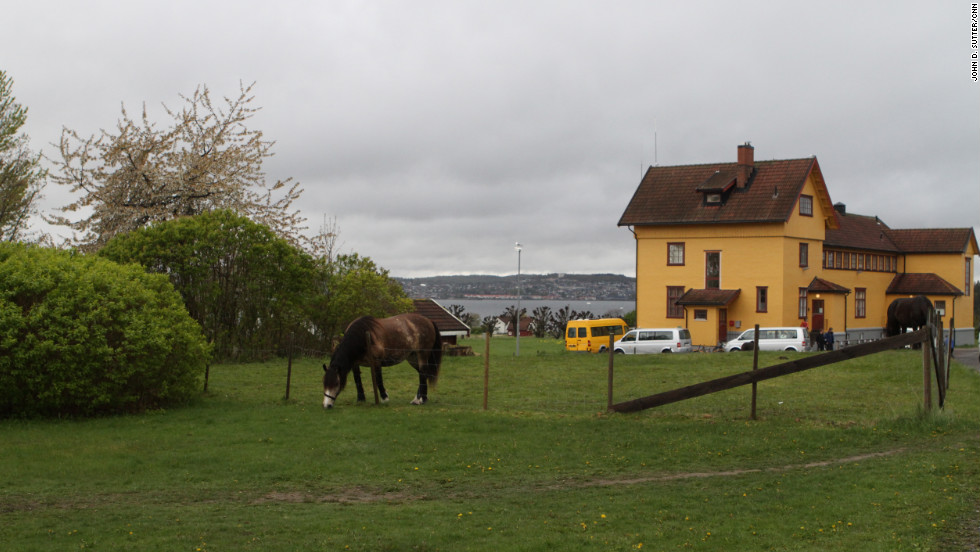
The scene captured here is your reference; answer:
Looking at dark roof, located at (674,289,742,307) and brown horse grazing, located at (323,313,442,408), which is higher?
dark roof, located at (674,289,742,307)

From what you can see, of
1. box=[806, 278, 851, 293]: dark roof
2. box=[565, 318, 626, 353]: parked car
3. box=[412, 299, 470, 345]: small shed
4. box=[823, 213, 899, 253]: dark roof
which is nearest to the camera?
box=[412, 299, 470, 345]: small shed

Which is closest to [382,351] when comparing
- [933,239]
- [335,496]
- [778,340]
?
[335,496]

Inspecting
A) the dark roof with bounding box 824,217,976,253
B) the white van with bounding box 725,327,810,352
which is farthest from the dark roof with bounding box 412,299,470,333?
the dark roof with bounding box 824,217,976,253

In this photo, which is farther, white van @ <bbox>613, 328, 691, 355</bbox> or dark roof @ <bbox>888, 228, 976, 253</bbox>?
dark roof @ <bbox>888, 228, 976, 253</bbox>

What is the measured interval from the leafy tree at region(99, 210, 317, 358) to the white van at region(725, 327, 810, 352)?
22053 millimetres

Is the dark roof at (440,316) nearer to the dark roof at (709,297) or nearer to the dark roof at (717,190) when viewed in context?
the dark roof at (717,190)

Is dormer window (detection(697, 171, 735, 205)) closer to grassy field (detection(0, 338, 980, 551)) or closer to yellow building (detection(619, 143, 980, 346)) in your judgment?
yellow building (detection(619, 143, 980, 346))

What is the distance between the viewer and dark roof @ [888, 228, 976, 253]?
60344 millimetres

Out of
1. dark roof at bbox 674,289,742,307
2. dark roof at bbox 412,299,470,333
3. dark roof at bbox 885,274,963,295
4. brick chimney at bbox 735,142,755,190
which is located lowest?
dark roof at bbox 412,299,470,333

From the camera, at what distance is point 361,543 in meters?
8.82

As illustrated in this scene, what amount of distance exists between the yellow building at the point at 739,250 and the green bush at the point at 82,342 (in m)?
34.5

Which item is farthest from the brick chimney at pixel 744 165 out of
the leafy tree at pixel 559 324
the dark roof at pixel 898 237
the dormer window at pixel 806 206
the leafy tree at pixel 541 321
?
the leafy tree at pixel 541 321

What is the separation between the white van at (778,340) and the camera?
42844mm

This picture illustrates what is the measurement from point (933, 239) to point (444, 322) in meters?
37.4
